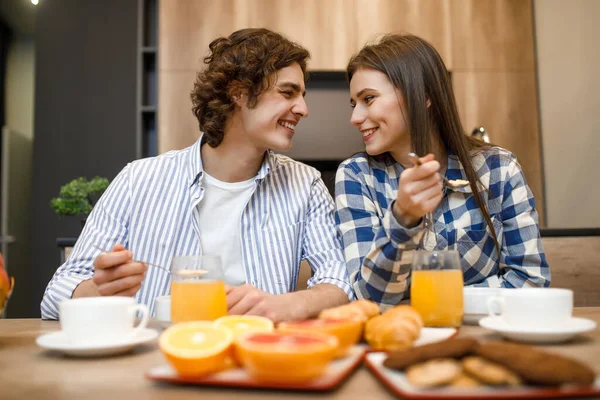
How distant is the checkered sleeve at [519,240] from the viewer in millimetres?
1330

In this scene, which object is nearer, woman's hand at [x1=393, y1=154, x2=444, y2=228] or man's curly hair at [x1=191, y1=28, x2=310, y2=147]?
woman's hand at [x1=393, y1=154, x2=444, y2=228]

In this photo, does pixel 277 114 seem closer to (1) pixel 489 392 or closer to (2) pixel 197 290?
(2) pixel 197 290

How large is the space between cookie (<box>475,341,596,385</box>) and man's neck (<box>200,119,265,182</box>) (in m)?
1.13

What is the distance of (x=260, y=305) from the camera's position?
972 mm

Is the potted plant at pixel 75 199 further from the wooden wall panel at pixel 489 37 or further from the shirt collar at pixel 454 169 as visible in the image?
the wooden wall panel at pixel 489 37

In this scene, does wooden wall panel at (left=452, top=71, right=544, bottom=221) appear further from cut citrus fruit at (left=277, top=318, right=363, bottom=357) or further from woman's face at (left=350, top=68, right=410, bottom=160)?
cut citrus fruit at (left=277, top=318, right=363, bottom=357)

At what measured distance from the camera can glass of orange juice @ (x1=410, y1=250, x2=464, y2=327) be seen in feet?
2.90

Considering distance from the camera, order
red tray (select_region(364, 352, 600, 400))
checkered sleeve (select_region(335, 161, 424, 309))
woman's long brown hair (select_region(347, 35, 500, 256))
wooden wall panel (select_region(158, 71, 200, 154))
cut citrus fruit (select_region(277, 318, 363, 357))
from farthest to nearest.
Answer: wooden wall panel (select_region(158, 71, 200, 154)) → woman's long brown hair (select_region(347, 35, 500, 256)) → checkered sleeve (select_region(335, 161, 424, 309)) → cut citrus fruit (select_region(277, 318, 363, 357)) → red tray (select_region(364, 352, 600, 400))

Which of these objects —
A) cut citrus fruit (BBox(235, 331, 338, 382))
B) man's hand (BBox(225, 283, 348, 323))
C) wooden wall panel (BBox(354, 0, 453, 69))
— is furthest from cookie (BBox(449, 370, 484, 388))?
wooden wall panel (BBox(354, 0, 453, 69))

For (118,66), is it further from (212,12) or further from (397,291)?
(397,291)

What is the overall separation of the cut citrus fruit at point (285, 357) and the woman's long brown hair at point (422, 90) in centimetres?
98

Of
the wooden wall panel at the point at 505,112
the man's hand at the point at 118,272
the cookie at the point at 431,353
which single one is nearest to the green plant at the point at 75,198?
the man's hand at the point at 118,272

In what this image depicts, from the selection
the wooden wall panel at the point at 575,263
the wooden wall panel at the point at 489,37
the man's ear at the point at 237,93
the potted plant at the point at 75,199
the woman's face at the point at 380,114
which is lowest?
the wooden wall panel at the point at 575,263

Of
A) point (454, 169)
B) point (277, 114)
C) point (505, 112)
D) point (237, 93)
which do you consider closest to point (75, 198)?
point (237, 93)
